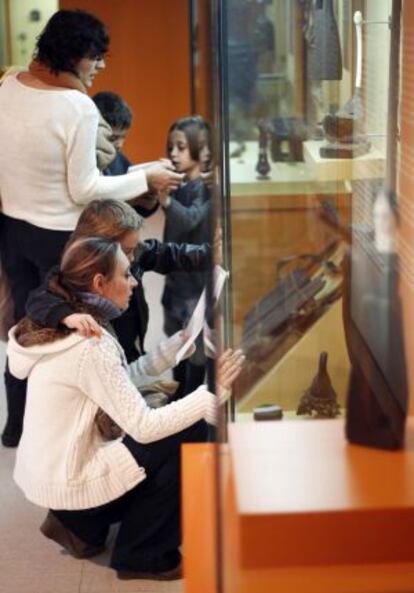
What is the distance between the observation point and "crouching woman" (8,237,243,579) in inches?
108

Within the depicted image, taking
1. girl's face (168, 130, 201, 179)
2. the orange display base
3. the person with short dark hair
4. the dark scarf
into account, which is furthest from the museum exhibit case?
girl's face (168, 130, 201, 179)

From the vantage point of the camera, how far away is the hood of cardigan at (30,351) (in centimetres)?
276

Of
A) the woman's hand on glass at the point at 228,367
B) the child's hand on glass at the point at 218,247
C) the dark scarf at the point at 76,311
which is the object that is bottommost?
the dark scarf at the point at 76,311

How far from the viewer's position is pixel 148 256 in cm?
345

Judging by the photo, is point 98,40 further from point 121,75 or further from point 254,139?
point 121,75

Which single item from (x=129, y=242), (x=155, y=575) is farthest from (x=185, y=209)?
(x=155, y=575)

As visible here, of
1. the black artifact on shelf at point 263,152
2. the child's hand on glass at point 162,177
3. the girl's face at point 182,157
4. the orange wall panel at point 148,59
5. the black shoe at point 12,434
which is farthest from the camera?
the orange wall panel at point 148,59

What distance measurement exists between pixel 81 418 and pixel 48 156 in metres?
0.85

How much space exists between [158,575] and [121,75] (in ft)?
17.3

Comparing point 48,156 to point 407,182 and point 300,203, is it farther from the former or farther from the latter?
point 300,203

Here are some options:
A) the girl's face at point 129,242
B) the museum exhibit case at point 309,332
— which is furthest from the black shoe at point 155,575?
the museum exhibit case at point 309,332

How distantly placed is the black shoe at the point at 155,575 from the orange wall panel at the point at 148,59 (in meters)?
5.10

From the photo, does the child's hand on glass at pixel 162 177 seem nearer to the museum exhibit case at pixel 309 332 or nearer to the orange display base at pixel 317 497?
the museum exhibit case at pixel 309 332

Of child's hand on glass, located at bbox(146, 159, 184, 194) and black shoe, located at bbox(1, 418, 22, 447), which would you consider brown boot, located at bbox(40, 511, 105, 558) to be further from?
child's hand on glass, located at bbox(146, 159, 184, 194)
